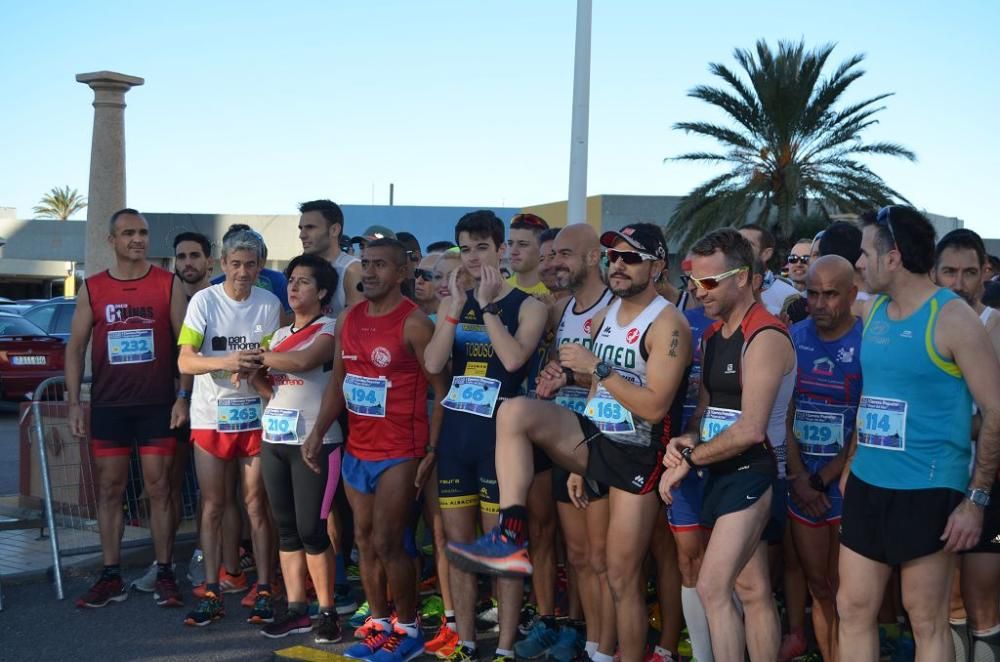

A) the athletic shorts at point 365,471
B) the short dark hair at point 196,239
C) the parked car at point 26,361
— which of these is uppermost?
the short dark hair at point 196,239

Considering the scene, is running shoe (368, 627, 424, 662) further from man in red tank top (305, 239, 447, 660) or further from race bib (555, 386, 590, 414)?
race bib (555, 386, 590, 414)

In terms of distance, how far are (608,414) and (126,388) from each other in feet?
11.4

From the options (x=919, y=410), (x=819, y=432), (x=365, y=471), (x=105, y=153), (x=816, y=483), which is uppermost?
(x=105, y=153)

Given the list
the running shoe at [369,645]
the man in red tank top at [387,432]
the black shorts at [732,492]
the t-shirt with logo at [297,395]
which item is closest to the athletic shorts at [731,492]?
the black shorts at [732,492]

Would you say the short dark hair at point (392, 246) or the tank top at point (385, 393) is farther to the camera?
the short dark hair at point (392, 246)

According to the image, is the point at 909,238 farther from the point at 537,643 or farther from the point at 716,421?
the point at 537,643

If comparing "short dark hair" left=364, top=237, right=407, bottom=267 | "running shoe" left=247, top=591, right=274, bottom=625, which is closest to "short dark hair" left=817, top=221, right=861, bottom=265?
"short dark hair" left=364, top=237, right=407, bottom=267

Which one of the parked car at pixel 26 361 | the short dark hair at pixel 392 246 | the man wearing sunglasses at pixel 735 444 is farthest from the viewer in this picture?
the parked car at pixel 26 361

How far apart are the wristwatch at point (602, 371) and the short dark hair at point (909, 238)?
1300 millimetres

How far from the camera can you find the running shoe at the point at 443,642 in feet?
19.2

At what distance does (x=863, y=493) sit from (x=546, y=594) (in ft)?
7.33

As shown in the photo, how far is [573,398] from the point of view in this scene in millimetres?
5652

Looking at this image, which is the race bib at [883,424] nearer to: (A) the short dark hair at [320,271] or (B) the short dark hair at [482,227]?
(B) the short dark hair at [482,227]

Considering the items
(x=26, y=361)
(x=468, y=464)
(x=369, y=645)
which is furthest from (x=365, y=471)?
(x=26, y=361)
